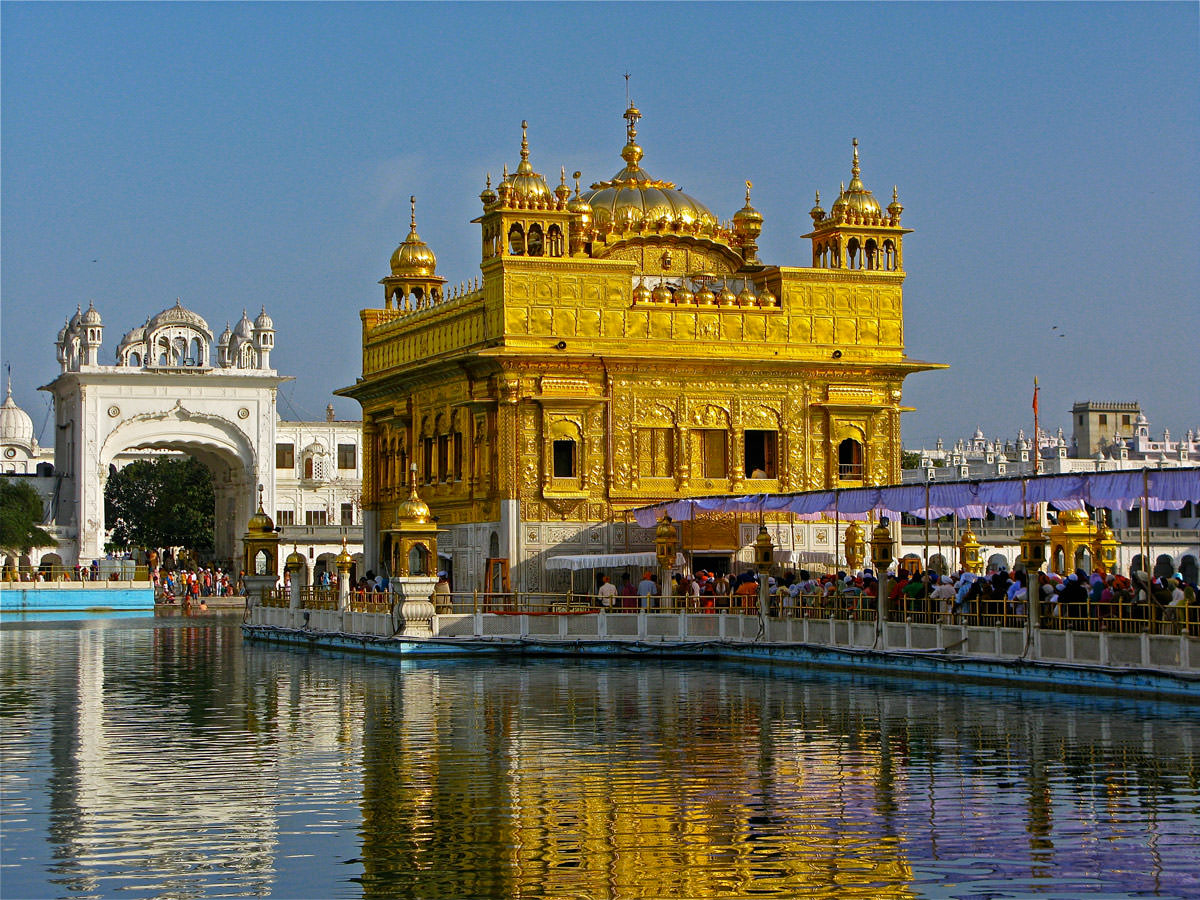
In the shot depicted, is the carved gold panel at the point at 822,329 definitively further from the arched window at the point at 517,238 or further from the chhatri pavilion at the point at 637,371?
the arched window at the point at 517,238

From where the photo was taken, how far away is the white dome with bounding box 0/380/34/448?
100062 mm

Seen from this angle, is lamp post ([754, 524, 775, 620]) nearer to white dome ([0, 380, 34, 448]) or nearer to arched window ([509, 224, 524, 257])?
arched window ([509, 224, 524, 257])

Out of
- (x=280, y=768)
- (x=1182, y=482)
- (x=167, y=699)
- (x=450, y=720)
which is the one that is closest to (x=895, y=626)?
(x=1182, y=482)

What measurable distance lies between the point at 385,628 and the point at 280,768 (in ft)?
39.5

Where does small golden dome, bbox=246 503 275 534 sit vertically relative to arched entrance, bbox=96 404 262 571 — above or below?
below

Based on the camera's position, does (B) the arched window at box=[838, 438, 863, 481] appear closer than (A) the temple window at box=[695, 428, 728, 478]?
No

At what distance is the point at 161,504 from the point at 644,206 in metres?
41.7

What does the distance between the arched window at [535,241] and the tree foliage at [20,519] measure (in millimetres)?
35190

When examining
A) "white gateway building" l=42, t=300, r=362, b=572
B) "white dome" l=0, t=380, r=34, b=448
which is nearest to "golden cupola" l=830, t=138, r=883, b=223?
"white gateway building" l=42, t=300, r=362, b=572

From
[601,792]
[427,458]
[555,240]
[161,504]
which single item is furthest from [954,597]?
[161,504]

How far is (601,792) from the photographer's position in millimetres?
11898

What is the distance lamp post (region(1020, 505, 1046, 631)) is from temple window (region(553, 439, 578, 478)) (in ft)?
33.3

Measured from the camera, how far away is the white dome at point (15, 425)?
100m

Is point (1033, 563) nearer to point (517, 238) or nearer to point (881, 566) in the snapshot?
point (881, 566)
